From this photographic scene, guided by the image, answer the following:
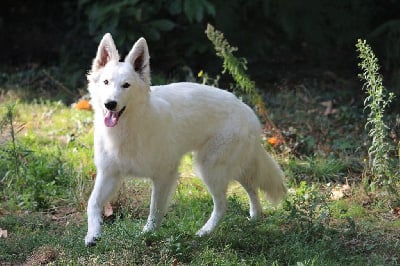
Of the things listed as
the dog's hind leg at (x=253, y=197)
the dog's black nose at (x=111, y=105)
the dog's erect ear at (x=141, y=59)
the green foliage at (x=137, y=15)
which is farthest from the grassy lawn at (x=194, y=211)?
the green foliage at (x=137, y=15)

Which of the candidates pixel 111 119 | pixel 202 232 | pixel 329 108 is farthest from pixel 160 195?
pixel 329 108

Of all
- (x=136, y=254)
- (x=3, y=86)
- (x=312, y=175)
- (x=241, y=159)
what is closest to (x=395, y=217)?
(x=312, y=175)

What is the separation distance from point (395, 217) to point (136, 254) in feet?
7.82

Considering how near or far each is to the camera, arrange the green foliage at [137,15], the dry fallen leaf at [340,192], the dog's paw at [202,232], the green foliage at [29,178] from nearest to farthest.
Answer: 1. the dog's paw at [202,232]
2. the green foliage at [29,178]
3. the dry fallen leaf at [340,192]
4. the green foliage at [137,15]

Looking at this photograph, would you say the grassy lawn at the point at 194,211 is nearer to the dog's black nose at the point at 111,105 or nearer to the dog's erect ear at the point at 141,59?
the dog's black nose at the point at 111,105

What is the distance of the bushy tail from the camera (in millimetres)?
5613

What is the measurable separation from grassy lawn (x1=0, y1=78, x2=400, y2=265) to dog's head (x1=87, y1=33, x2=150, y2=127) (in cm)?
87

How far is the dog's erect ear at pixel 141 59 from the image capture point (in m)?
4.87

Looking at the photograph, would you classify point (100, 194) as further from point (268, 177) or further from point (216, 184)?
point (268, 177)

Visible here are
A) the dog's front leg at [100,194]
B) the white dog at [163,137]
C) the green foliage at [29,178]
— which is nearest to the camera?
the white dog at [163,137]

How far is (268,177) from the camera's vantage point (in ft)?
18.4

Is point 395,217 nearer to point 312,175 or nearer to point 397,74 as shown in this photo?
point 312,175

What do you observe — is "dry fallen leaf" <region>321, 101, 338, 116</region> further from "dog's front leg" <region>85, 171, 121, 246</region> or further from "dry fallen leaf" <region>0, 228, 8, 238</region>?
"dry fallen leaf" <region>0, 228, 8, 238</region>

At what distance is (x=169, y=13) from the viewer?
29.9 ft
